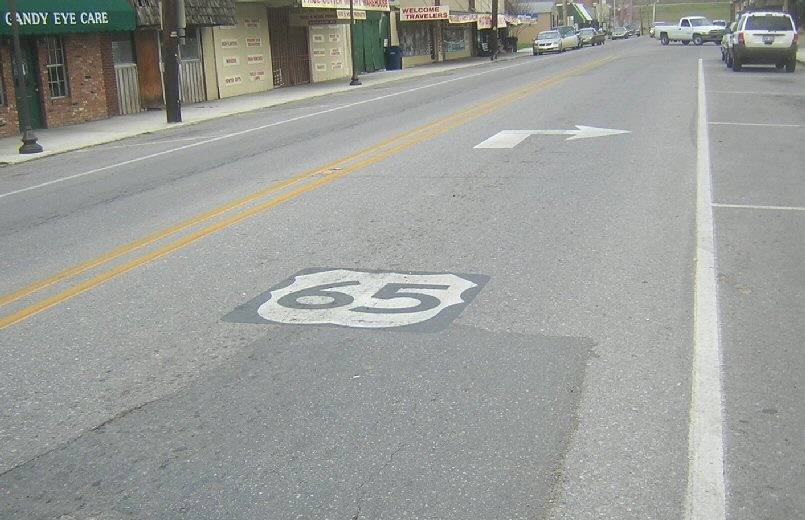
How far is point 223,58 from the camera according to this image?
102ft

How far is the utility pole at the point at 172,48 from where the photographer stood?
23.0 m

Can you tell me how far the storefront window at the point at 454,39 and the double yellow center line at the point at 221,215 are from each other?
42064mm

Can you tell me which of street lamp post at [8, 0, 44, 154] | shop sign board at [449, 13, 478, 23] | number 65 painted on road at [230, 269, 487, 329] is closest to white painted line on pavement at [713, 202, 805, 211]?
number 65 painted on road at [230, 269, 487, 329]

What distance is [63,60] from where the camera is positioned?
23.6 m

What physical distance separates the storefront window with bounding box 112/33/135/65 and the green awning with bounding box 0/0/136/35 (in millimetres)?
1572

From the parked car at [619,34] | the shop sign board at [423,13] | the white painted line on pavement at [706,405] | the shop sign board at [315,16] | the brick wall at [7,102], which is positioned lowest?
the white painted line on pavement at [706,405]

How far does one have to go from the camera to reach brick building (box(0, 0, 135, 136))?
21219 millimetres

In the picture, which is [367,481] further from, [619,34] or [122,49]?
[619,34]

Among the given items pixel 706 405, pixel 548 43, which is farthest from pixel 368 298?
pixel 548 43

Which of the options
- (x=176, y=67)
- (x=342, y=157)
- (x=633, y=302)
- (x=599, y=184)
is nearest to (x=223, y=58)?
(x=176, y=67)

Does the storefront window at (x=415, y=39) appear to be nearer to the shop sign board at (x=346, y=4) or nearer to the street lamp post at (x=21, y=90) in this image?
the shop sign board at (x=346, y=4)

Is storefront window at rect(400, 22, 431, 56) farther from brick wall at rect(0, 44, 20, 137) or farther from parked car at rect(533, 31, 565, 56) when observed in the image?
brick wall at rect(0, 44, 20, 137)

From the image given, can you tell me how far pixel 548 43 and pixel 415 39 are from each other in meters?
11.7

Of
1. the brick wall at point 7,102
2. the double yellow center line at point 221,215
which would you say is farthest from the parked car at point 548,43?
the double yellow center line at point 221,215
